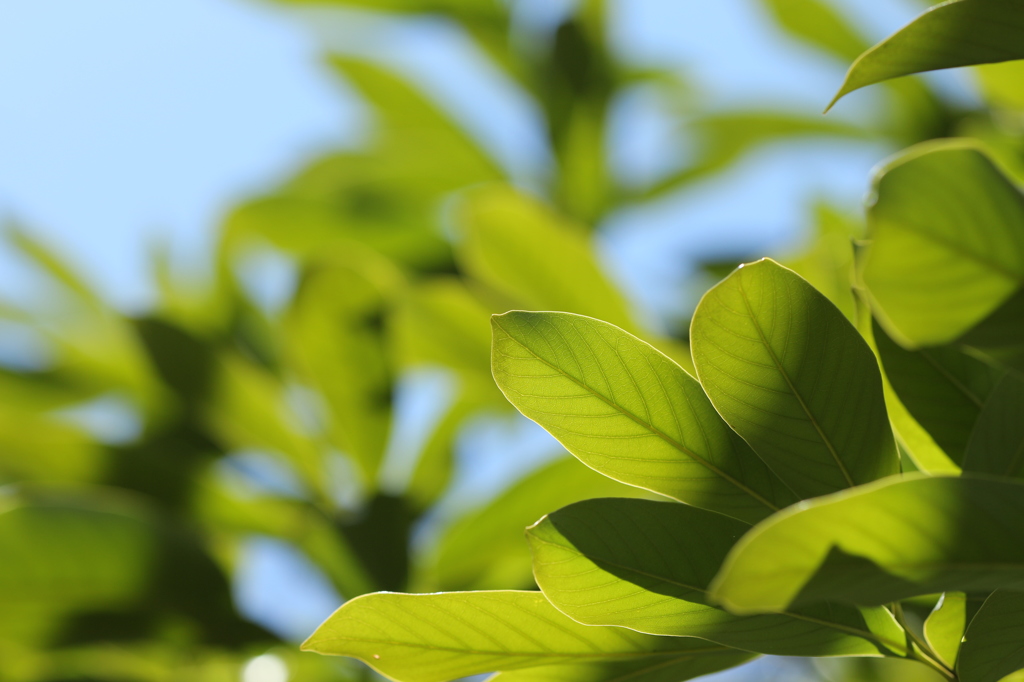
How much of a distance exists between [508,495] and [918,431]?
0.59m

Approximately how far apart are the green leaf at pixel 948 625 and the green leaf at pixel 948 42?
0.22m

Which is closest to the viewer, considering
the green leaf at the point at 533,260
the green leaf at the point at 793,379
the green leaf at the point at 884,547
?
the green leaf at the point at 884,547

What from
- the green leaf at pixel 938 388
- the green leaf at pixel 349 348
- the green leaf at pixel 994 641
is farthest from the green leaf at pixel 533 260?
the green leaf at pixel 994 641

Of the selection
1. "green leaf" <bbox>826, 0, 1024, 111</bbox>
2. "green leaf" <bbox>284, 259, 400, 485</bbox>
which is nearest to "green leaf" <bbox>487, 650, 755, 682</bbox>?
"green leaf" <bbox>826, 0, 1024, 111</bbox>

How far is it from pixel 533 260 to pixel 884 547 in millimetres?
672

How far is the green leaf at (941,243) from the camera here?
1.20ft

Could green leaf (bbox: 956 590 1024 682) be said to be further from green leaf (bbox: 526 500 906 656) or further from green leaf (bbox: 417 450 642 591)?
green leaf (bbox: 417 450 642 591)

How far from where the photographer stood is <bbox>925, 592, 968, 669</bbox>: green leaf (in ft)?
1.25

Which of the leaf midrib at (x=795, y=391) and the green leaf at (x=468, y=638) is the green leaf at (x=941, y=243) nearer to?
the leaf midrib at (x=795, y=391)

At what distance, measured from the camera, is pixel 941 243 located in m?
0.37

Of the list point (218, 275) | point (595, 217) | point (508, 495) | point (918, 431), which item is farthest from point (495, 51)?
point (918, 431)

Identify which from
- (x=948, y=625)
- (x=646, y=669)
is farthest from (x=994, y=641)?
(x=646, y=669)

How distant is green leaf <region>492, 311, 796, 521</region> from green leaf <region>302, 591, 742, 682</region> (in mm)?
77

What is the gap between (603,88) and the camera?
140 cm
